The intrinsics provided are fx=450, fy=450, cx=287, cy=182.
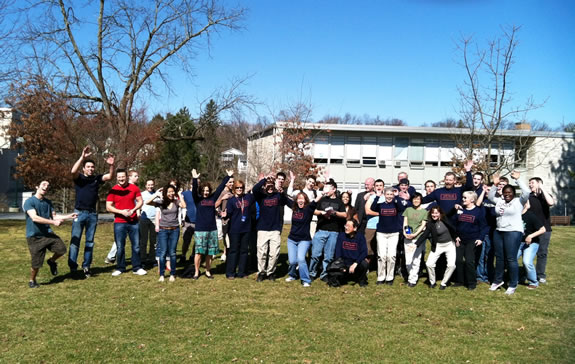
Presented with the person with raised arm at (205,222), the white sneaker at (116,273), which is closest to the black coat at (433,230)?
the person with raised arm at (205,222)

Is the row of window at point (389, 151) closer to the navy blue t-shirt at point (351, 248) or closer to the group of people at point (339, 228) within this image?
the group of people at point (339, 228)

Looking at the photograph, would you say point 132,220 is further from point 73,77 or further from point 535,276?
point 73,77

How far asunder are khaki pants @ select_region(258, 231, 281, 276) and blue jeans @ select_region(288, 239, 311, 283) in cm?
26

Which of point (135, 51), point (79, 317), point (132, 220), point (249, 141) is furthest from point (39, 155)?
point (79, 317)

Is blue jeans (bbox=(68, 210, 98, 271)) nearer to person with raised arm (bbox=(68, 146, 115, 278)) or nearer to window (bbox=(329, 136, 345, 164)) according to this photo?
person with raised arm (bbox=(68, 146, 115, 278))

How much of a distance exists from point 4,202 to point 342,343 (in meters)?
26.7

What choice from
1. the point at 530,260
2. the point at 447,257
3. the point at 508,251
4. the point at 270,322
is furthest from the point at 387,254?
the point at 270,322

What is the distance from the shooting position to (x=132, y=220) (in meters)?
8.43

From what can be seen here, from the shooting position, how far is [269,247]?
28.0 ft

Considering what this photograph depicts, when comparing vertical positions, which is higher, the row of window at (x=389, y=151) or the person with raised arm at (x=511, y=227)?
the row of window at (x=389, y=151)

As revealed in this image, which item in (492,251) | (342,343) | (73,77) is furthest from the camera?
(73,77)

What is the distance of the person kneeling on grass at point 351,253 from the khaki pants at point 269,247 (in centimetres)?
105

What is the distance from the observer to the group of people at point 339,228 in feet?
26.9

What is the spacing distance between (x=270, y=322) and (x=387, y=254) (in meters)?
3.23
